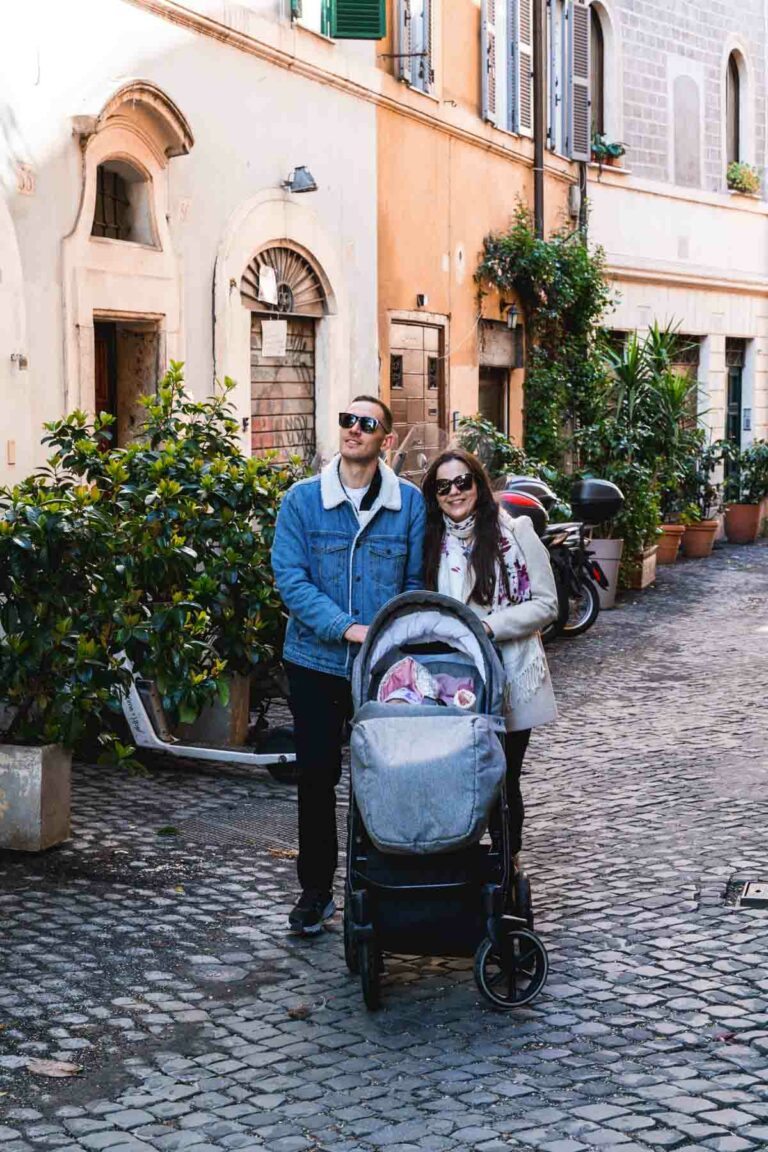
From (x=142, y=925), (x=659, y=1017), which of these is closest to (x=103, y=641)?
(x=142, y=925)

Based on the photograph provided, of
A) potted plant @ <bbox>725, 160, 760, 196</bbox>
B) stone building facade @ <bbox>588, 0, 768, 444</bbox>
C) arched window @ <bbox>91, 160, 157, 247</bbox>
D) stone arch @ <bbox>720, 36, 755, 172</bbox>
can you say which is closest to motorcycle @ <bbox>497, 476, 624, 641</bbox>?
arched window @ <bbox>91, 160, 157, 247</bbox>

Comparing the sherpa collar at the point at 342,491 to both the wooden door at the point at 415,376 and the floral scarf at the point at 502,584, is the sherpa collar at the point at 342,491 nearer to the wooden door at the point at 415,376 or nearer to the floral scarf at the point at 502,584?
the floral scarf at the point at 502,584

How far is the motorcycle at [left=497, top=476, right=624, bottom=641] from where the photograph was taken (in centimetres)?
1269

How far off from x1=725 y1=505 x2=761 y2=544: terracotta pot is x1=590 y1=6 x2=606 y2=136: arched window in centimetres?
499

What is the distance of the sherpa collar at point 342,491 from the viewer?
5.71 metres

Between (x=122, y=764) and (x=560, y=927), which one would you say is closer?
(x=560, y=927)

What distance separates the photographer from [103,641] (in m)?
7.16

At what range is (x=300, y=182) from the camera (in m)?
13.2

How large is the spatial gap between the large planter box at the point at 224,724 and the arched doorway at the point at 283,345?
4195 millimetres

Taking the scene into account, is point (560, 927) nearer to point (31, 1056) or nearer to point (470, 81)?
point (31, 1056)

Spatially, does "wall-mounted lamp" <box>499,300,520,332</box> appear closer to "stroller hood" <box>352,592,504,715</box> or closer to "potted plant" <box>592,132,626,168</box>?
"potted plant" <box>592,132,626,168</box>

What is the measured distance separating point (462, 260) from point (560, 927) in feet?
38.3

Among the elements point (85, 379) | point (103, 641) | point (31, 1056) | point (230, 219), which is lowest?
point (31, 1056)

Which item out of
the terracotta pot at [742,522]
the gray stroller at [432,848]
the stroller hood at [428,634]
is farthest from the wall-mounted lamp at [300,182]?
the terracotta pot at [742,522]
